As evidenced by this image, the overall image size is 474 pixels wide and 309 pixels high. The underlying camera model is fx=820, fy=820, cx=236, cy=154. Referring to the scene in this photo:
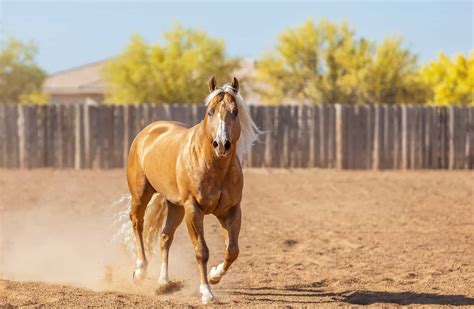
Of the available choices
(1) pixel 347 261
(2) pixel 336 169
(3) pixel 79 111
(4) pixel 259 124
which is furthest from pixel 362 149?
(1) pixel 347 261

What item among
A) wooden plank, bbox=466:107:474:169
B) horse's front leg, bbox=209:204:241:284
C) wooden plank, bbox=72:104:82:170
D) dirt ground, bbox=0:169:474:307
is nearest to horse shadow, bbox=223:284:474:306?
dirt ground, bbox=0:169:474:307

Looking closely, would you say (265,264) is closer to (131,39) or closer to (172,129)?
(172,129)

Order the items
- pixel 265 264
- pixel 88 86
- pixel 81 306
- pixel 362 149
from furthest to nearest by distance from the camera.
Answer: pixel 88 86, pixel 362 149, pixel 265 264, pixel 81 306

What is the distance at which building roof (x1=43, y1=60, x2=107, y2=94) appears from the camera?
4522 cm

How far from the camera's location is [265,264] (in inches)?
367

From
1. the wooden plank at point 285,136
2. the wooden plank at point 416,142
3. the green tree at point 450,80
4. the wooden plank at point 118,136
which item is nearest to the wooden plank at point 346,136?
the wooden plank at point 285,136

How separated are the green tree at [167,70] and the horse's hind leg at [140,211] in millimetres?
25828

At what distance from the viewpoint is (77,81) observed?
48469 millimetres

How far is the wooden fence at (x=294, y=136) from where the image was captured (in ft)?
72.3

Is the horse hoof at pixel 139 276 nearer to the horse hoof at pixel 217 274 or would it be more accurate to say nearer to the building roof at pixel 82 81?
the horse hoof at pixel 217 274

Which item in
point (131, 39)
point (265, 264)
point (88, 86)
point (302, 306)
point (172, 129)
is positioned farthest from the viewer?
point (88, 86)

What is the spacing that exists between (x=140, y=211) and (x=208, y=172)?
190 cm

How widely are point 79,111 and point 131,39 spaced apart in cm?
1424

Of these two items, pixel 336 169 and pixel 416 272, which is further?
pixel 336 169
